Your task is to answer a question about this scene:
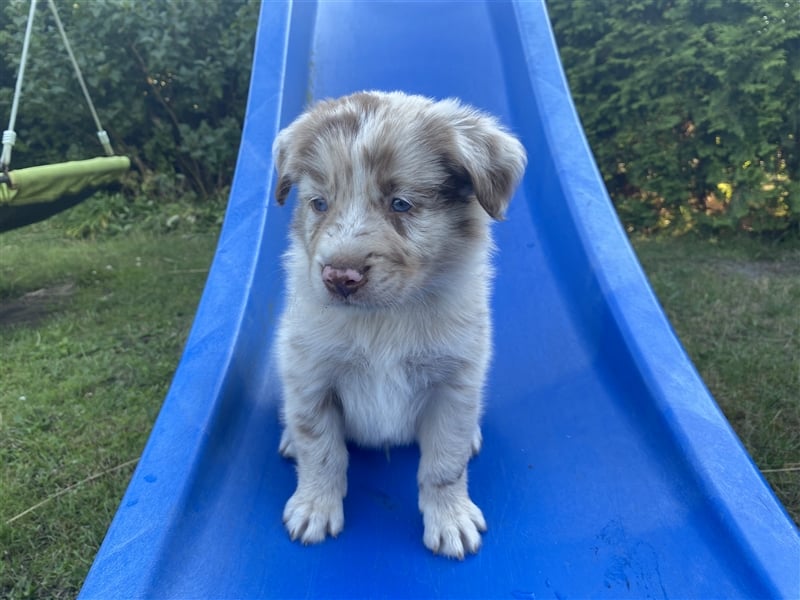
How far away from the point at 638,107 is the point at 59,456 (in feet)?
19.3

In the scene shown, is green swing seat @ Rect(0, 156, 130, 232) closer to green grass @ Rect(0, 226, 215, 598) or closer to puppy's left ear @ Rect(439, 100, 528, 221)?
green grass @ Rect(0, 226, 215, 598)

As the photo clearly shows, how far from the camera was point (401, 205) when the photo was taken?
198 centimetres

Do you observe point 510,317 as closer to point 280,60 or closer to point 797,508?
point 797,508

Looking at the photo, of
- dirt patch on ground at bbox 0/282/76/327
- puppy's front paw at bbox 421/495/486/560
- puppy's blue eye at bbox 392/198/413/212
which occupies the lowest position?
dirt patch on ground at bbox 0/282/76/327

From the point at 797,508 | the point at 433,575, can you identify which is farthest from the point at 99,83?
the point at 797,508

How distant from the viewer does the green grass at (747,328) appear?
10.4 feet

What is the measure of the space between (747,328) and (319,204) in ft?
11.6

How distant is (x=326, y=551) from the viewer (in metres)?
2.14

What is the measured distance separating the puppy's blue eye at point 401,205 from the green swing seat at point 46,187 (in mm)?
3063

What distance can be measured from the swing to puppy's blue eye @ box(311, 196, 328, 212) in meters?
2.78

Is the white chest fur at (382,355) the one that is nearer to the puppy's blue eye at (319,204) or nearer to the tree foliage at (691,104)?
the puppy's blue eye at (319,204)

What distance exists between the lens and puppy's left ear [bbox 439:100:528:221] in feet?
6.51

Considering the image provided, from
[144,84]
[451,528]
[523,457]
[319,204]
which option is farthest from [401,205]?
[144,84]

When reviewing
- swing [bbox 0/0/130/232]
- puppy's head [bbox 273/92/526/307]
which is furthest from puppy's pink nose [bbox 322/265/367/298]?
swing [bbox 0/0/130/232]
